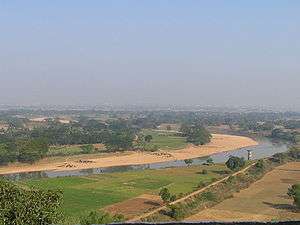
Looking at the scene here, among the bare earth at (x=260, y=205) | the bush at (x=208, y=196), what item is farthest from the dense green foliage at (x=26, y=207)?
the bush at (x=208, y=196)

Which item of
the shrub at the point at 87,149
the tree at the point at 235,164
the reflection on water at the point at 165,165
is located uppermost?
the tree at the point at 235,164

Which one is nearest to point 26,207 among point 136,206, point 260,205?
point 136,206

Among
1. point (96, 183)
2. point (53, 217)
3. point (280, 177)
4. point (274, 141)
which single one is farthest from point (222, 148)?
point (53, 217)

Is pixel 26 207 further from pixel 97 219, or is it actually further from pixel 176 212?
pixel 176 212

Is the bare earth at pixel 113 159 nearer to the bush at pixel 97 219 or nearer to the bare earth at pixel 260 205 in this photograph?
the bare earth at pixel 260 205

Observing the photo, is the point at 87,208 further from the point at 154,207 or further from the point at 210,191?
the point at 210,191

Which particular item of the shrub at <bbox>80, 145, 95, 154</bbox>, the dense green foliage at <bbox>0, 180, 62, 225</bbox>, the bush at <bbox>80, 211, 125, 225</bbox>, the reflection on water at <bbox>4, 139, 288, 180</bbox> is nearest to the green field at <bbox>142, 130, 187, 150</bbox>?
the reflection on water at <bbox>4, 139, 288, 180</bbox>
